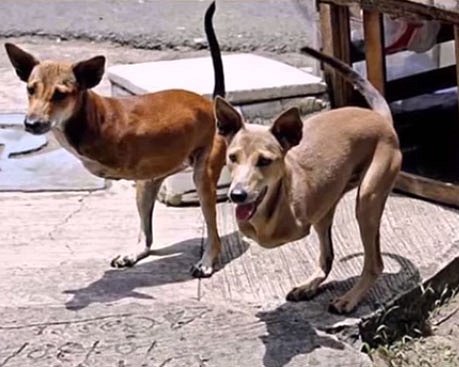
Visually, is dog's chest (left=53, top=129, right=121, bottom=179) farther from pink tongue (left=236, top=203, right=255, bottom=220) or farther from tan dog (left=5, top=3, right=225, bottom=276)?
pink tongue (left=236, top=203, right=255, bottom=220)

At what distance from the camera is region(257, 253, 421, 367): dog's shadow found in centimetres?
406

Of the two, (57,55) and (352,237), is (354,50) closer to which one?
(352,237)

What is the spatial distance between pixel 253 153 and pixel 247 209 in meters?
0.19

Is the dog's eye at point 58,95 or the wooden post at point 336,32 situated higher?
the dog's eye at point 58,95

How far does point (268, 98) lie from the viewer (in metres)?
5.91

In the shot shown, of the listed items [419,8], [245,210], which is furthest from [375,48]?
[245,210]

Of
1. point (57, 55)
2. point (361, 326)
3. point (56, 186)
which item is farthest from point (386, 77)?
point (57, 55)

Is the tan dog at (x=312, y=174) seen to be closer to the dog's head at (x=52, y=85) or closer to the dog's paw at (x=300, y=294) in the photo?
the dog's paw at (x=300, y=294)

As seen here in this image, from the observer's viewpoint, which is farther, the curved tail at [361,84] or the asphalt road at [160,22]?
the asphalt road at [160,22]

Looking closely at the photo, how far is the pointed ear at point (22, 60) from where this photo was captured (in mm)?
4395

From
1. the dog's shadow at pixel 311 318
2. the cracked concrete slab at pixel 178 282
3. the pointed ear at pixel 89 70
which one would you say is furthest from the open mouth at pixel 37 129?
the dog's shadow at pixel 311 318

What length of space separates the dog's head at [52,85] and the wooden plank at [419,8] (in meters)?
1.62

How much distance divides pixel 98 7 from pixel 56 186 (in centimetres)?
398

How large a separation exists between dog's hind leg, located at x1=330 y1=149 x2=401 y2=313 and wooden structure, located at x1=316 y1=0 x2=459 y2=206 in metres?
1.08
